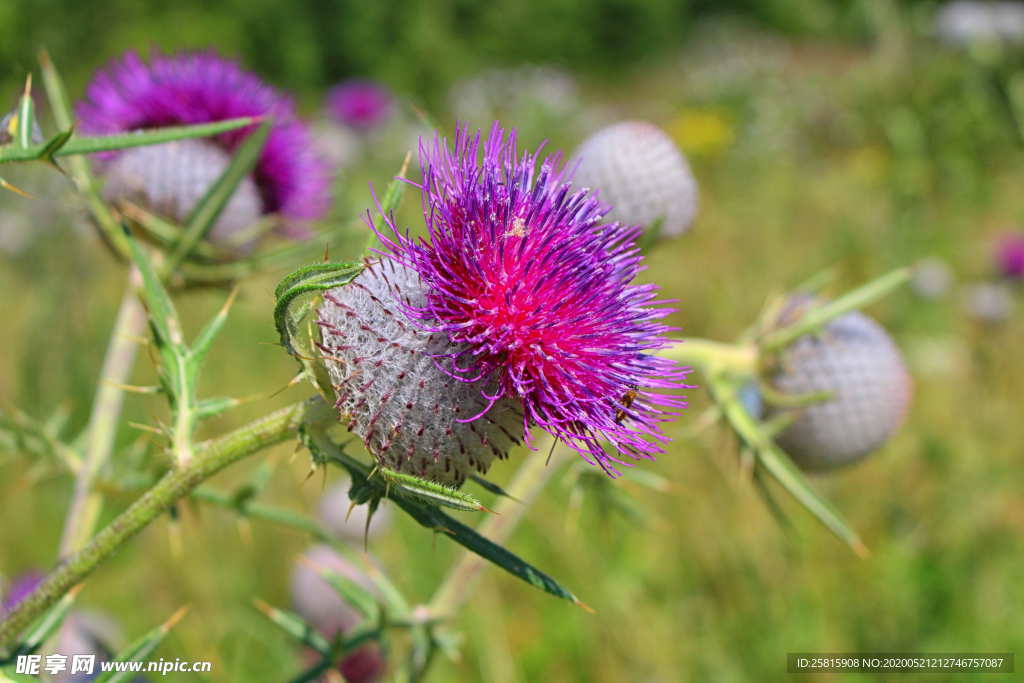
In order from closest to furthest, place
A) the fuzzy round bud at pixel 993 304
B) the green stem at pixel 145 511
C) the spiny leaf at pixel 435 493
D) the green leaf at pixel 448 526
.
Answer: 1. the spiny leaf at pixel 435 493
2. the green leaf at pixel 448 526
3. the green stem at pixel 145 511
4. the fuzzy round bud at pixel 993 304

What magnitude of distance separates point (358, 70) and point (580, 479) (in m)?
26.9

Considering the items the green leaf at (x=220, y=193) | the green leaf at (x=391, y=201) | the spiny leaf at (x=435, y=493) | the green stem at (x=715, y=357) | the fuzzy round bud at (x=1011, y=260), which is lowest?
the fuzzy round bud at (x=1011, y=260)

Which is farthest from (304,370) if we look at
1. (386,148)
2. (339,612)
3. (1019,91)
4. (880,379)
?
(1019,91)

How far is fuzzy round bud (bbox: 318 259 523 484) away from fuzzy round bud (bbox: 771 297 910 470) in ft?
4.65

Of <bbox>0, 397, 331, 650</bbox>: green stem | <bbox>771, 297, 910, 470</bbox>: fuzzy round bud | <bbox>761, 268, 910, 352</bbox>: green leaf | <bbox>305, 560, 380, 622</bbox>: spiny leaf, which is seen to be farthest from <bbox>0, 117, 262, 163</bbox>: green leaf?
<bbox>771, 297, 910, 470</bbox>: fuzzy round bud

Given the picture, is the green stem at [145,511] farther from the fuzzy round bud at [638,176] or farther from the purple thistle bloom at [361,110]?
the purple thistle bloom at [361,110]

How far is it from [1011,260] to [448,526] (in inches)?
241

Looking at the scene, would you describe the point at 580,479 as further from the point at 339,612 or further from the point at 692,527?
the point at 692,527

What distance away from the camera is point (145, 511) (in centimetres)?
141

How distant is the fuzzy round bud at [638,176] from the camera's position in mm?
2207

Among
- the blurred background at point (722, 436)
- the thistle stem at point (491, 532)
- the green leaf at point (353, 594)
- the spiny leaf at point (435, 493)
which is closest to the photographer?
the spiny leaf at point (435, 493)

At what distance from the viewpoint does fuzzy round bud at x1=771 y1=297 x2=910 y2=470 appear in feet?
8.22

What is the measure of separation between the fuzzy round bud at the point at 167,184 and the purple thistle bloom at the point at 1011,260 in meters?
5.67

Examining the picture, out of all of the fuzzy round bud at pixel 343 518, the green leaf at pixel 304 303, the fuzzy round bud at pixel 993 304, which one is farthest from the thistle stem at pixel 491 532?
the fuzzy round bud at pixel 993 304
